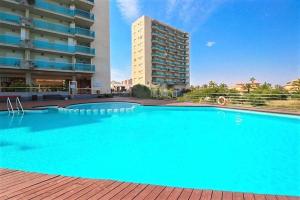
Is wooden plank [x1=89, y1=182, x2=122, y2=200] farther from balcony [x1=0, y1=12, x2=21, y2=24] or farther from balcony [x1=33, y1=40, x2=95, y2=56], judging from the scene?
balcony [x1=0, y1=12, x2=21, y2=24]

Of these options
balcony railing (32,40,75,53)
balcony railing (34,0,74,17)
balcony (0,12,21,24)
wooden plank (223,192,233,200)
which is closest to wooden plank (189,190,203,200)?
wooden plank (223,192,233,200)

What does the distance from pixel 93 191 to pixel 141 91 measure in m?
26.9

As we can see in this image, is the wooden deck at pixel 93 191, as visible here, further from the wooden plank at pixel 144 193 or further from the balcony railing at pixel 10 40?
the balcony railing at pixel 10 40

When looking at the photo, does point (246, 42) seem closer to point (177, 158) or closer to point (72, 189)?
point (177, 158)

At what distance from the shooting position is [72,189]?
2.93 metres

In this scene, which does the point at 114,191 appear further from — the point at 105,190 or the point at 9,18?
the point at 9,18

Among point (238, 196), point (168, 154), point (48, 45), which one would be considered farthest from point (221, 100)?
point (48, 45)

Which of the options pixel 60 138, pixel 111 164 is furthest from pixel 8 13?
pixel 111 164

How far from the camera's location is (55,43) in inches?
989

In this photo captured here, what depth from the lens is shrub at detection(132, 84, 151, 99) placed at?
94.9 feet

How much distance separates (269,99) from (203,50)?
86.1 ft

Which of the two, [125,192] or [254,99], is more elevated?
[254,99]

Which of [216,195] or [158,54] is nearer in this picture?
[216,195]

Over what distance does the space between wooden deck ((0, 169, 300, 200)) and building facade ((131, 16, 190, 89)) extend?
2004 inches
